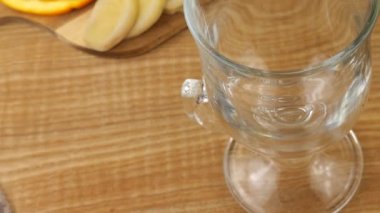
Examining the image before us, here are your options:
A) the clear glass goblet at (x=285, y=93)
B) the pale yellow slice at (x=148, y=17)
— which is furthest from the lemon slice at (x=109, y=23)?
the clear glass goblet at (x=285, y=93)

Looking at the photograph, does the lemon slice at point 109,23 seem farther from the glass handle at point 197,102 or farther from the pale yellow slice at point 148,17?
the glass handle at point 197,102

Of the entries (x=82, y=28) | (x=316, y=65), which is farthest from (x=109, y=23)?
(x=316, y=65)

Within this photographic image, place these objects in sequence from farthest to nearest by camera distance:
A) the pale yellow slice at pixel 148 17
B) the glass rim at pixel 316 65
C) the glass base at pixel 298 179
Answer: the pale yellow slice at pixel 148 17 → the glass base at pixel 298 179 → the glass rim at pixel 316 65

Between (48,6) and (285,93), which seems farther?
(48,6)

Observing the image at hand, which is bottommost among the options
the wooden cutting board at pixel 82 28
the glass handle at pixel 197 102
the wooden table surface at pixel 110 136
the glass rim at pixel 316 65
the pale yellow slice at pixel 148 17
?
the wooden table surface at pixel 110 136

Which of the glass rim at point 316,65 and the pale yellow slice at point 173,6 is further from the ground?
the glass rim at point 316,65

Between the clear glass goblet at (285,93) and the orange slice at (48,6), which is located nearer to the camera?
the clear glass goblet at (285,93)

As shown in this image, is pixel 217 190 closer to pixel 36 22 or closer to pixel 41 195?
pixel 41 195

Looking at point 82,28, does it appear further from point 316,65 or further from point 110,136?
point 316,65
